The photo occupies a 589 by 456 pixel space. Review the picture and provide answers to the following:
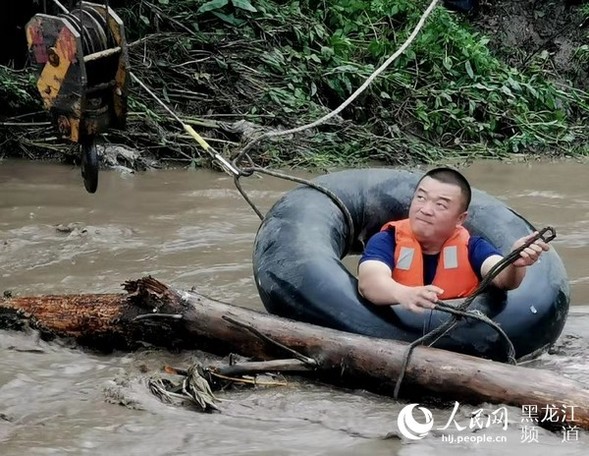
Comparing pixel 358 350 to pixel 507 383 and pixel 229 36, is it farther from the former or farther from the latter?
pixel 229 36

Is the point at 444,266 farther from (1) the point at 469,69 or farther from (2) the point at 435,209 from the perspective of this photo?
(1) the point at 469,69

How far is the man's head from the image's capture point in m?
4.01

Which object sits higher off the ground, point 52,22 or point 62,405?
point 52,22

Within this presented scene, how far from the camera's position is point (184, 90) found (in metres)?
9.09

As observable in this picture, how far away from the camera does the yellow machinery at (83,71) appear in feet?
13.3

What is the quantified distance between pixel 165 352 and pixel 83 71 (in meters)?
1.18

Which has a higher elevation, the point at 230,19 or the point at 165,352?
the point at 230,19

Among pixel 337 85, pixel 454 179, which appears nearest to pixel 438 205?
pixel 454 179

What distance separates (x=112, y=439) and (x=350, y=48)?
793cm

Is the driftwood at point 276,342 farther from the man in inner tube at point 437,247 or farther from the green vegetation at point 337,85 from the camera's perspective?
the green vegetation at point 337,85

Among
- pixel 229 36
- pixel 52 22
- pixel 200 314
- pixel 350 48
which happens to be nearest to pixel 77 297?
pixel 200 314

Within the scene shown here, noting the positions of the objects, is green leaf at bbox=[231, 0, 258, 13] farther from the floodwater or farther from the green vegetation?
the floodwater

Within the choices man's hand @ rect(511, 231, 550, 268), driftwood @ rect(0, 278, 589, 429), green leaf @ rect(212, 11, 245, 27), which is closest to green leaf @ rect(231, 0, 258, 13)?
green leaf @ rect(212, 11, 245, 27)

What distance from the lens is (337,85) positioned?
9.66 metres
